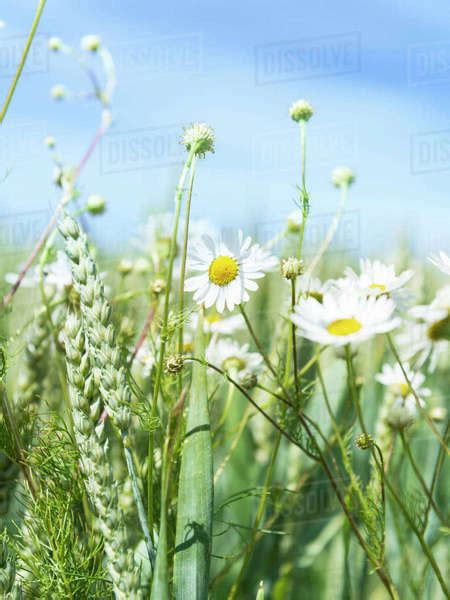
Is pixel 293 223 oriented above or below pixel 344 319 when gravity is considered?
above

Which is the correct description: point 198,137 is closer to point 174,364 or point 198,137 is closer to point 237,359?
point 174,364

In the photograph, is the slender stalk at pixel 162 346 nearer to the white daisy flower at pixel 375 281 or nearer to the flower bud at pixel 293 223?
the white daisy flower at pixel 375 281

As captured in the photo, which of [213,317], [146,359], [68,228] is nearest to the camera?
[68,228]

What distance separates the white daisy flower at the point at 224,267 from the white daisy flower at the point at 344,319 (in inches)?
3.0

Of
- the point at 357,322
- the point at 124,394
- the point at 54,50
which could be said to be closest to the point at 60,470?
the point at 124,394

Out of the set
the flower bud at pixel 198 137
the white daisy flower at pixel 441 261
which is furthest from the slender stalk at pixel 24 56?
the white daisy flower at pixel 441 261

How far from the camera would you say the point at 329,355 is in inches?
51.2

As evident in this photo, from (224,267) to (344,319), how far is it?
0.15 meters

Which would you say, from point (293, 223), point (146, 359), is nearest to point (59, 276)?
point (146, 359)

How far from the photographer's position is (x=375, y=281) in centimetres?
66

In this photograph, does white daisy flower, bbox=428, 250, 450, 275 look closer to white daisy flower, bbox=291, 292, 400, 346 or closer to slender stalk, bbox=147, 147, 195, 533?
white daisy flower, bbox=291, 292, 400, 346

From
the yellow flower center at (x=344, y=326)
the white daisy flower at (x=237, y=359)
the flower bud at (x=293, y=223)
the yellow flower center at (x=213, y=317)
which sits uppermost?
the flower bud at (x=293, y=223)

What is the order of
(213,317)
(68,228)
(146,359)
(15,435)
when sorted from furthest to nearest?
(213,317) → (146,359) → (15,435) → (68,228)

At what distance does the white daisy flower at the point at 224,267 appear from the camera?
64 centimetres
